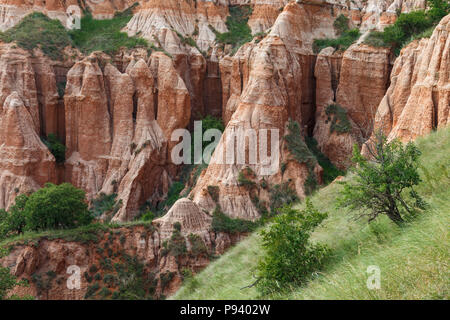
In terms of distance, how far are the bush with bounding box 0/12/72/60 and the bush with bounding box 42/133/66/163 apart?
637 centimetres

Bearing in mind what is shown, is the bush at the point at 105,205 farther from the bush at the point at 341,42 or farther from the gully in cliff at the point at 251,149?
the bush at the point at 341,42

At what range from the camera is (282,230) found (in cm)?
1110

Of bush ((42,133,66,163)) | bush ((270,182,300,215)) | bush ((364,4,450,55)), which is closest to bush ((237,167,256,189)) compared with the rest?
bush ((270,182,300,215))

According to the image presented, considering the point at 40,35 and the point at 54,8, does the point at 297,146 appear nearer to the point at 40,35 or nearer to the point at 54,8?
the point at 40,35

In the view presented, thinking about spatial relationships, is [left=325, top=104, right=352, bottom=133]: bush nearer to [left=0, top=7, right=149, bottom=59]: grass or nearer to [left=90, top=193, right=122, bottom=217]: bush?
[left=90, top=193, right=122, bottom=217]: bush

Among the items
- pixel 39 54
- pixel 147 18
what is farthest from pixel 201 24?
pixel 39 54

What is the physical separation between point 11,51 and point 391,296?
1456 inches

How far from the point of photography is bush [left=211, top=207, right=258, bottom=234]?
28203 millimetres

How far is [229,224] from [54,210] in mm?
9522

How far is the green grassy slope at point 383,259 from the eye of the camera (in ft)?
23.7

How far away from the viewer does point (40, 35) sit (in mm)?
41094

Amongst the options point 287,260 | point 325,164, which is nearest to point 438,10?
point 325,164

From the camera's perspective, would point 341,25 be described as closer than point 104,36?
Yes
